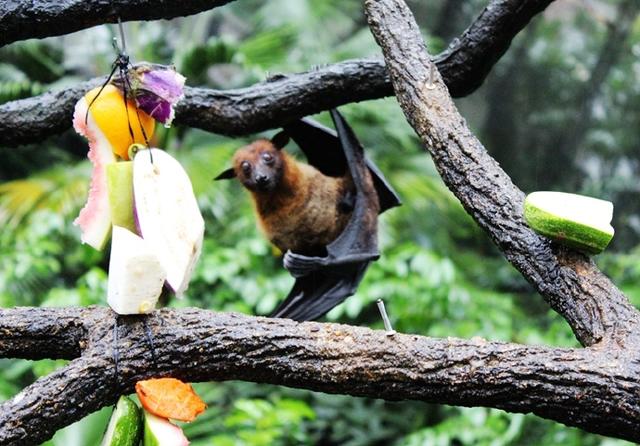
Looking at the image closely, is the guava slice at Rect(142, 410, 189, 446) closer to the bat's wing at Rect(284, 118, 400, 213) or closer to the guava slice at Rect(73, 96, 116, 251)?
the guava slice at Rect(73, 96, 116, 251)

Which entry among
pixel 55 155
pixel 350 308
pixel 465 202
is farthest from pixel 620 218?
pixel 465 202

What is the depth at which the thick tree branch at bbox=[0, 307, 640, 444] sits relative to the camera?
4.36 feet

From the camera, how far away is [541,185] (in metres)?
6.66

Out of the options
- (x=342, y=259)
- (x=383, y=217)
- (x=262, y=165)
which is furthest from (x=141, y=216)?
(x=383, y=217)

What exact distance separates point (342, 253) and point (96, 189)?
86 centimetres

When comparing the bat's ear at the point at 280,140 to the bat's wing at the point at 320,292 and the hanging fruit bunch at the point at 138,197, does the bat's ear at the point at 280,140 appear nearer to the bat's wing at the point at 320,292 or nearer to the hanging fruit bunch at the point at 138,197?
the bat's wing at the point at 320,292

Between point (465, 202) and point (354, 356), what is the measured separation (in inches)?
15.5

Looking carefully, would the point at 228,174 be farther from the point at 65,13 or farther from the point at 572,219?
the point at 572,219

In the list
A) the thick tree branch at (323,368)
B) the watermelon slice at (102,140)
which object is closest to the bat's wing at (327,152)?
the watermelon slice at (102,140)

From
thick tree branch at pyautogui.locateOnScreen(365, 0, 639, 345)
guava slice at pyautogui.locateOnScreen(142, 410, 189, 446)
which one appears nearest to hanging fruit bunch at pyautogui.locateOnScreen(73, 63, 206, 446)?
guava slice at pyautogui.locateOnScreen(142, 410, 189, 446)

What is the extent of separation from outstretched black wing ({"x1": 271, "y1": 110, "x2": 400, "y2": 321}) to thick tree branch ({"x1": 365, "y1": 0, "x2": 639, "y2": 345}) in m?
0.53

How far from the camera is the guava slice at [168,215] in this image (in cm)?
147

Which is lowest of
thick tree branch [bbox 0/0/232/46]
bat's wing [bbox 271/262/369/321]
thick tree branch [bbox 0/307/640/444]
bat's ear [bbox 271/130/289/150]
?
bat's wing [bbox 271/262/369/321]

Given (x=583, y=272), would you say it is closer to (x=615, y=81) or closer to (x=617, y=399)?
(x=617, y=399)
